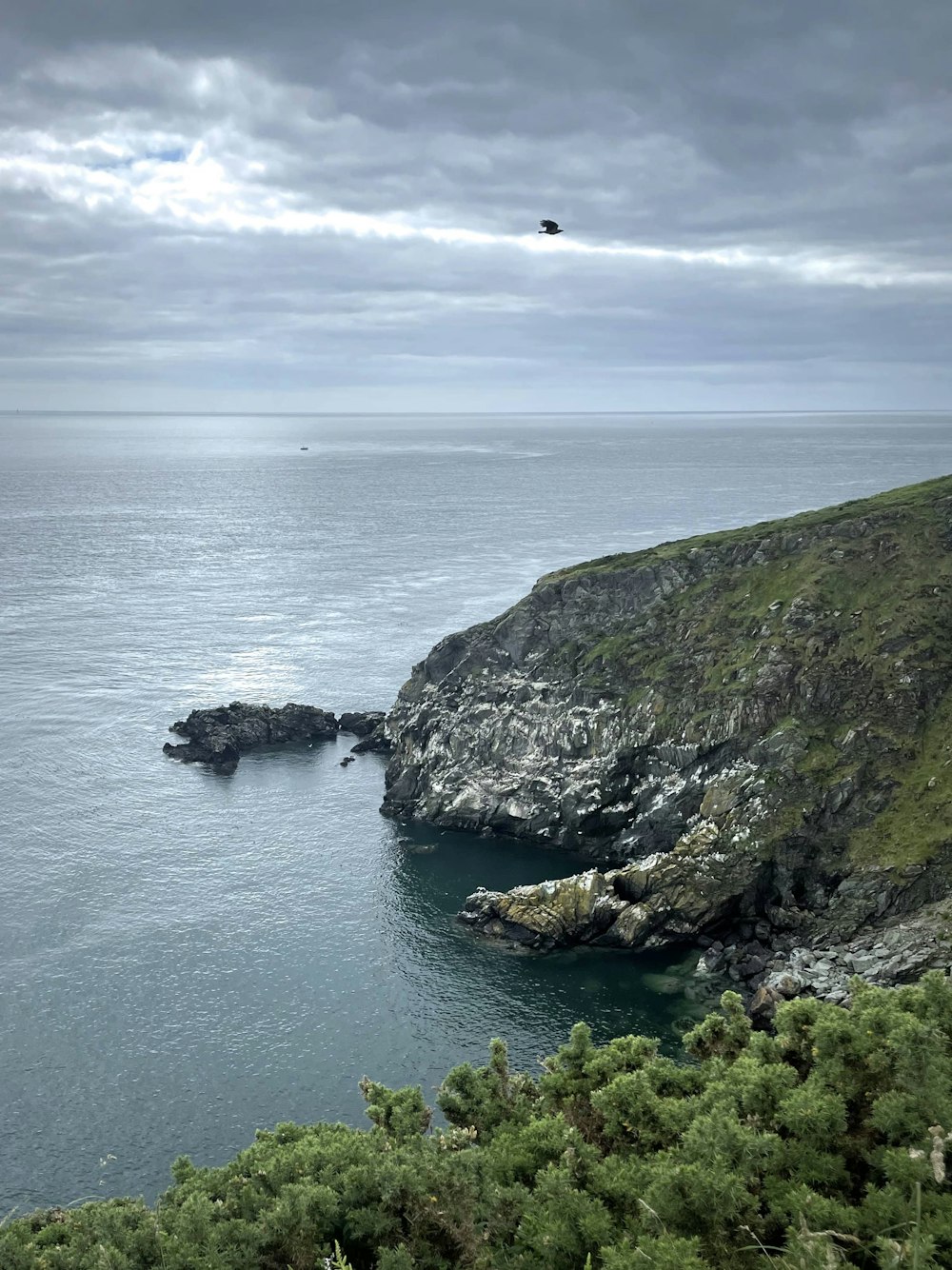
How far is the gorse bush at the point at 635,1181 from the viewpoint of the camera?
34.3 metres

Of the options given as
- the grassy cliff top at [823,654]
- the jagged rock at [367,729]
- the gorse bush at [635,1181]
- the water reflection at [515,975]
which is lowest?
the water reflection at [515,975]

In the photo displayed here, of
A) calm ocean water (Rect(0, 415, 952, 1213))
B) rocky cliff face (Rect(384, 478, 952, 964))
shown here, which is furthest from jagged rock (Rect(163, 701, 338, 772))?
rocky cliff face (Rect(384, 478, 952, 964))

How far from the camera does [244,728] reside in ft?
452

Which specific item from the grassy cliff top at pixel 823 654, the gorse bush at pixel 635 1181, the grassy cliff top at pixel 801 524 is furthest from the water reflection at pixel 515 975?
the grassy cliff top at pixel 801 524

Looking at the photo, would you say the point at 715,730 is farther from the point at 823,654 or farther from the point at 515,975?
the point at 515,975

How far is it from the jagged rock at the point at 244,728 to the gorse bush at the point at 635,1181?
8773cm

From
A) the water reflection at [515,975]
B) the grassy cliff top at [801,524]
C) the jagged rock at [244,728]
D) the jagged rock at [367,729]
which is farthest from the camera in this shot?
the jagged rock at [367,729]

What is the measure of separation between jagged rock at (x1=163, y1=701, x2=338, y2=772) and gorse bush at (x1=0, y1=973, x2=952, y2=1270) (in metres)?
87.7

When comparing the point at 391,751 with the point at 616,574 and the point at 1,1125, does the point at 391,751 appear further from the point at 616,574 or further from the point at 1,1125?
the point at 1,1125

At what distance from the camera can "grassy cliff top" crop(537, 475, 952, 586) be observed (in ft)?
397

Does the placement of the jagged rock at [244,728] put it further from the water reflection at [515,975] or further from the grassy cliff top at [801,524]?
the water reflection at [515,975]

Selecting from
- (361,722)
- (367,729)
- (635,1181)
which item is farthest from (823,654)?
(635,1181)

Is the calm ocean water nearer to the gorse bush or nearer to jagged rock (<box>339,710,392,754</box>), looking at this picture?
jagged rock (<box>339,710,392,754</box>)

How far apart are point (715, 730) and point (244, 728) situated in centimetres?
6235
